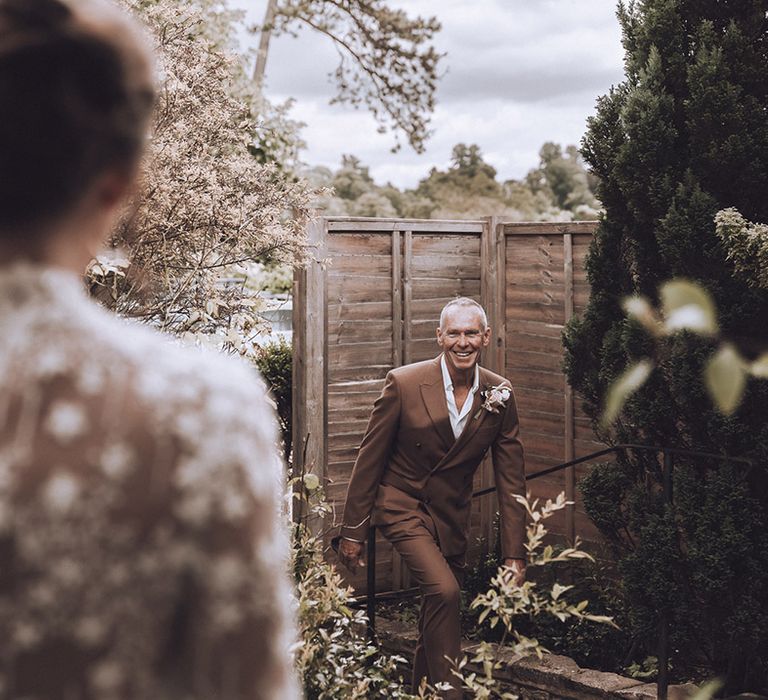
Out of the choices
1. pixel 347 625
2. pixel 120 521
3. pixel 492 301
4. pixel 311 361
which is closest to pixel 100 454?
pixel 120 521

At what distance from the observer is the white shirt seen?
504 cm

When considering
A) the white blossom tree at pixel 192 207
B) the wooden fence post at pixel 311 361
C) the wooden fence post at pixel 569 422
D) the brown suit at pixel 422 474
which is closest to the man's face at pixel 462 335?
the brown suit at pixel 422 474

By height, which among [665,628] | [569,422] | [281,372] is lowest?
[665,628]

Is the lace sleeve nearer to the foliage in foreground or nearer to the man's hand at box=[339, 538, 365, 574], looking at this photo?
the foliage in foreground

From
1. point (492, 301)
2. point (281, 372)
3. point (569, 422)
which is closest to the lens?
point (569, 422)

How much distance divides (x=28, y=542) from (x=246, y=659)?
0.74 ft

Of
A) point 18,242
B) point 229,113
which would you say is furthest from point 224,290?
point 18,242

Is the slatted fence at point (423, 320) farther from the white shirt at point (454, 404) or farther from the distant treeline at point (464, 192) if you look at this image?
the distant treeline at point (464, 192)

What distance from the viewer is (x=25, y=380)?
3.30ft

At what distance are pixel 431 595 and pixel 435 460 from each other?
601 mm

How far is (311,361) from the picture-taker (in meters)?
6.32

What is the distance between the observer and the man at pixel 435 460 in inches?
194

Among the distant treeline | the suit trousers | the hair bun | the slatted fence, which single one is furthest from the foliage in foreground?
the distant treeline

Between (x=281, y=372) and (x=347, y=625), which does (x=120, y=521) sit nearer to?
(x=347, y=625)
